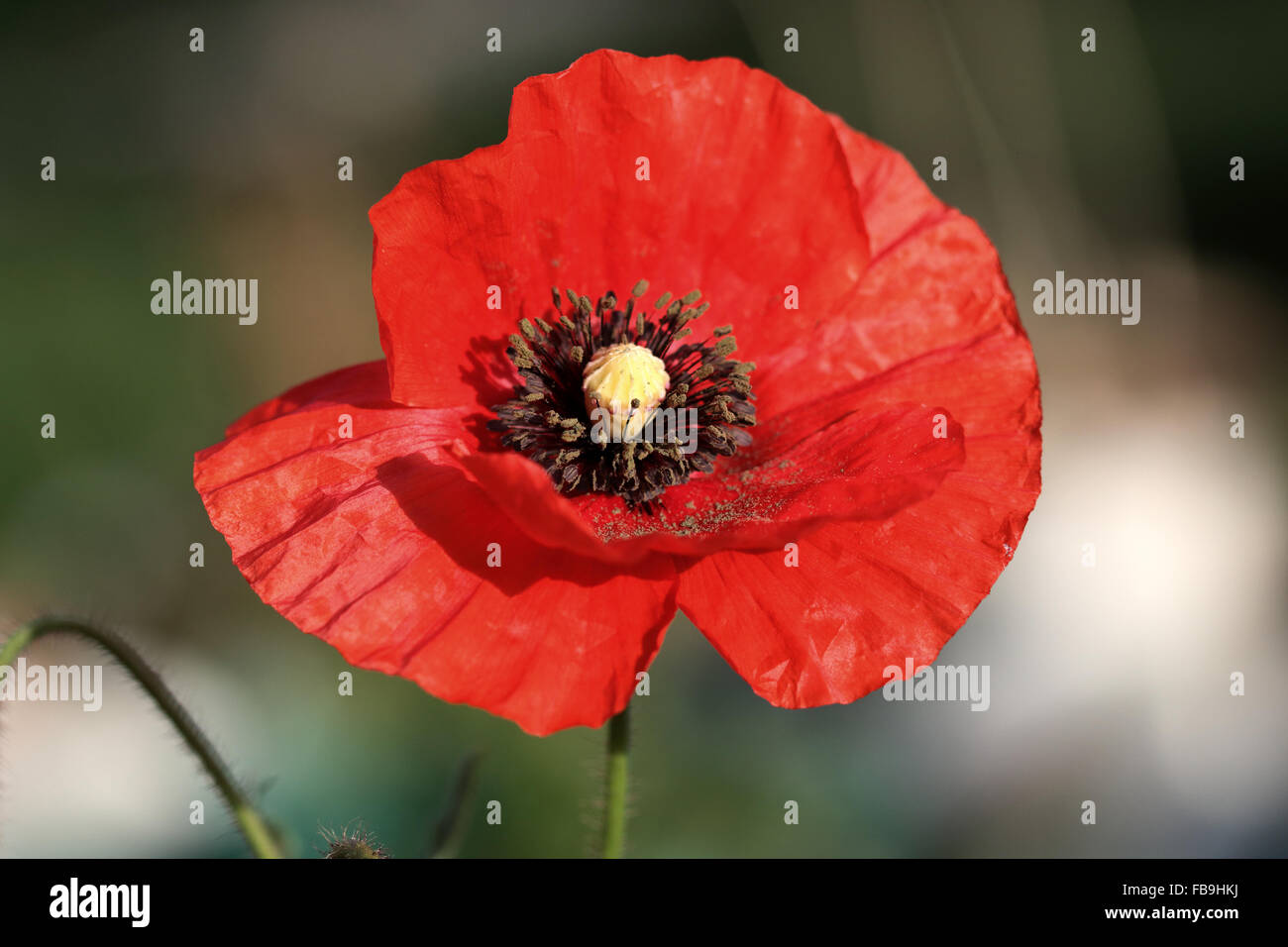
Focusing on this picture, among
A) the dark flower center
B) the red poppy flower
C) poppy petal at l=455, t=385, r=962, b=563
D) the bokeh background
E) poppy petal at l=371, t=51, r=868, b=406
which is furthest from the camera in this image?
the bokeh background

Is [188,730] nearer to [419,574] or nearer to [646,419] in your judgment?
[419,574]

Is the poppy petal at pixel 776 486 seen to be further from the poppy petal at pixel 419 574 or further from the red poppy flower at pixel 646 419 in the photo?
the poppy petal at pixel 419 574

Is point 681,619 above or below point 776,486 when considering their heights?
below

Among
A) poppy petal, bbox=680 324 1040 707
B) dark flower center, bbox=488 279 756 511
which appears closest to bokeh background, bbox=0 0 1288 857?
dark flower center, bbox=488 279 756 511

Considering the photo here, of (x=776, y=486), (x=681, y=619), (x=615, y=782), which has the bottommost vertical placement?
(x=615, y=782)

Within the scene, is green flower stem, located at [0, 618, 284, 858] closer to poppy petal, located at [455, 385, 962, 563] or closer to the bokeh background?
poppy petal, located at [455, 385, 962, 563]

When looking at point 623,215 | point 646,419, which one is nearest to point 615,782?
point 646,419

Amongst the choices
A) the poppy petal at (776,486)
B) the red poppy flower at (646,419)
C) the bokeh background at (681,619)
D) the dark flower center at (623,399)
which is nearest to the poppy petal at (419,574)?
the red poppy flower at (646,419)
